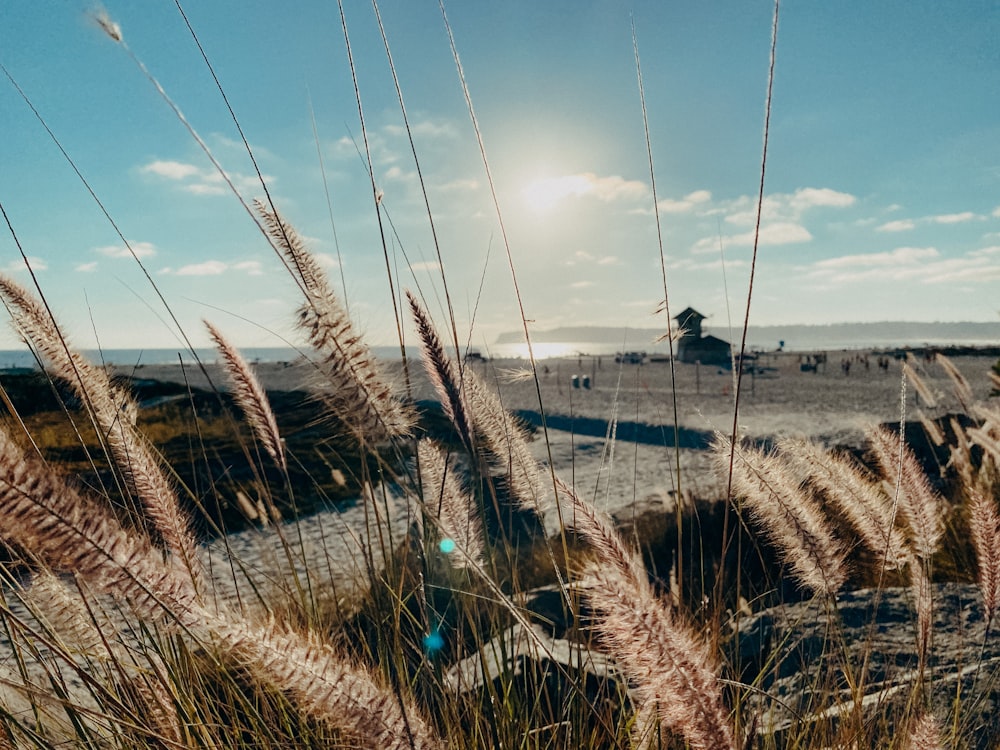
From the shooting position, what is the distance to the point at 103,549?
0.89 metres

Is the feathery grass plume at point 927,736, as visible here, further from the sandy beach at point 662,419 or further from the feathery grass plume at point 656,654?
the sandy beach at point 662,419

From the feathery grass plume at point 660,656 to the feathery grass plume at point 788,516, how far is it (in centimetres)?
88

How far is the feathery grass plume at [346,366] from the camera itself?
130 cm

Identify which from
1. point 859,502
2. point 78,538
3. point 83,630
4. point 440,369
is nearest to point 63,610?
point 83,630

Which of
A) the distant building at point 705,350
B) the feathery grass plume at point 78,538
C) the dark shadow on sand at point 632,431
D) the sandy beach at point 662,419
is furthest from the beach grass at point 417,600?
the distant building at point 705,350

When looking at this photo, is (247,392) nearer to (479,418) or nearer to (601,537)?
(479,418)

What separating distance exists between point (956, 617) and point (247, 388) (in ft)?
10.7

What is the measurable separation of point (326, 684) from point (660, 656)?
0.52m

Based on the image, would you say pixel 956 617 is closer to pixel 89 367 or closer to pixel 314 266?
pixel 314 266

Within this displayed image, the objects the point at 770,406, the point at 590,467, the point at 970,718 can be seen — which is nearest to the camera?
the point at 970,718

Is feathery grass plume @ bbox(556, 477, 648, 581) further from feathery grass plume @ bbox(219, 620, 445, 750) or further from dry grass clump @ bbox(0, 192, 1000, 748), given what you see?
feathery grass plume @ bbox(219, 620, 445, 750)

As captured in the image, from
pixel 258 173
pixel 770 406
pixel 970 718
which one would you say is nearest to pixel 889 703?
pixel 970 718

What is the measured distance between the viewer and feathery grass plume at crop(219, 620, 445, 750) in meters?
0.90

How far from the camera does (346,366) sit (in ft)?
4.32
